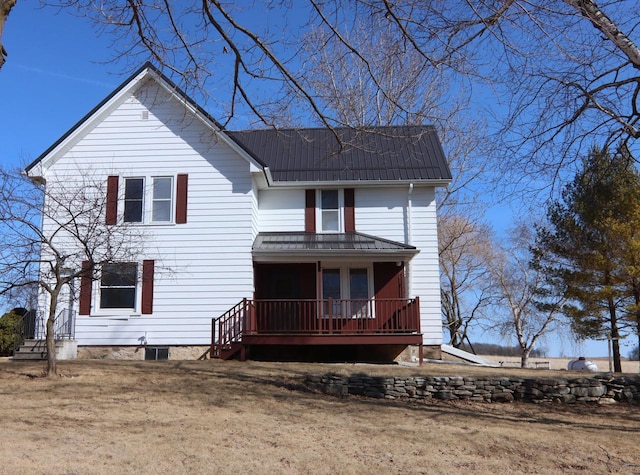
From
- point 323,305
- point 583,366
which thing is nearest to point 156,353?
point 323,305

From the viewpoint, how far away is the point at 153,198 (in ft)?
56.3

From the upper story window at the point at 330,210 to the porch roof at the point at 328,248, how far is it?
0.67 m

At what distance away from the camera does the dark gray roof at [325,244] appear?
1641 centimetres

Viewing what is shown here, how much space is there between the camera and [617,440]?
9148 millimetres

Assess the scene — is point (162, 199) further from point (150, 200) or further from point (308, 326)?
point (308, 326)

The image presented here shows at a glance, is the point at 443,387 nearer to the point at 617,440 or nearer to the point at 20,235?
the point at 617,440

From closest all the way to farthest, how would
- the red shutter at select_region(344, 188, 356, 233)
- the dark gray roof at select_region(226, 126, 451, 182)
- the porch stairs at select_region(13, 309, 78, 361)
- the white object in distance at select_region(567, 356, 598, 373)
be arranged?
1. the porch stairs at select_region(13, 309, 78, 361)
2. the dark gray roof at select_region(226, 126, 451, 182)
3. the red shutter at select_region(344, 188, 356, 233)
4. the white object in distance at select_region(567, 356, 598, 373)

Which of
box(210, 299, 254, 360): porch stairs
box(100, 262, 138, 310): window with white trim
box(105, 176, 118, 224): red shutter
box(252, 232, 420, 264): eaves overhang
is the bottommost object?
box(210, 299, 254, 360): porch stairs

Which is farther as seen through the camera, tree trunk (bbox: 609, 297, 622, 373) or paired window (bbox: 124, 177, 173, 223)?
tree trunk (bbox: 609, 297, 622, 373)

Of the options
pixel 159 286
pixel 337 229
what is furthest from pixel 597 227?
pixel 159 286

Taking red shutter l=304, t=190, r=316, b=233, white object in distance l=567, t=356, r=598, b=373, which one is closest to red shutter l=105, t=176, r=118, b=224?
red shutter l=304, t=190, r=316, b=233

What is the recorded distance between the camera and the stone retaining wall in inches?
474

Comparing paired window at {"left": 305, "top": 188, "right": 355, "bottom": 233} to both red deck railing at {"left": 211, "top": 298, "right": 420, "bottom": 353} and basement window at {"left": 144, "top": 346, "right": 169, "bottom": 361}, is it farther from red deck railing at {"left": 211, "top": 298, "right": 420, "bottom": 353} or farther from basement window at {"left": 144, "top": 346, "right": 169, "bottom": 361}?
basement window at {"left": 144, "top": 346, "right": 169, "bottom": 361}

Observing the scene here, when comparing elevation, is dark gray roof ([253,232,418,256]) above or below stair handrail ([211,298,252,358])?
above
